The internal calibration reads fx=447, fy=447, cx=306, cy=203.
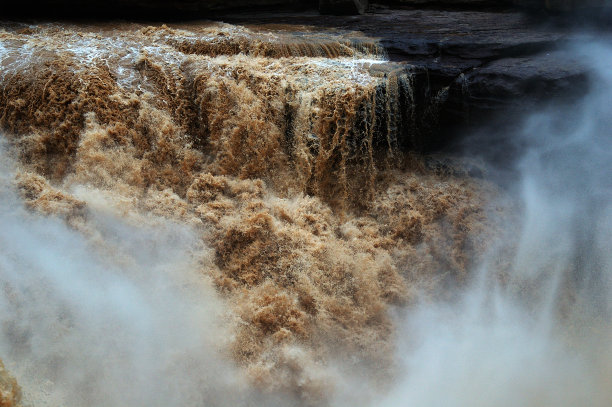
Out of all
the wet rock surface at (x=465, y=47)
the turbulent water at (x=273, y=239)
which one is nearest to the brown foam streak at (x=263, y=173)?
the turbulent water at (x=273, y=239)

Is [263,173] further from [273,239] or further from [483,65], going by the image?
[483,65]

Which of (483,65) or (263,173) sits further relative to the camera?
(483,65)

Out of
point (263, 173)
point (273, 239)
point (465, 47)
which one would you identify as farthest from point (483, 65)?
point (273, 239)

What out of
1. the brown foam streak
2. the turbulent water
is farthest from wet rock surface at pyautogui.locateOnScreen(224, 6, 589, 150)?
the brown foam streak

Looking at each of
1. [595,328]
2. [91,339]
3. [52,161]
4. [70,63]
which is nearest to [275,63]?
[70,63]

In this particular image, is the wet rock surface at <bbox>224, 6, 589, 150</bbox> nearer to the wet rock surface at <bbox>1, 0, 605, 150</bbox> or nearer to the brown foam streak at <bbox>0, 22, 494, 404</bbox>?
the wet rock surface at <bbox>1, 0, 605, 150</bbox>

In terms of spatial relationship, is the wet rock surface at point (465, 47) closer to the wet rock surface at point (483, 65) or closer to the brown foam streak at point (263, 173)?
the wet rock surface at point (483, 65)
